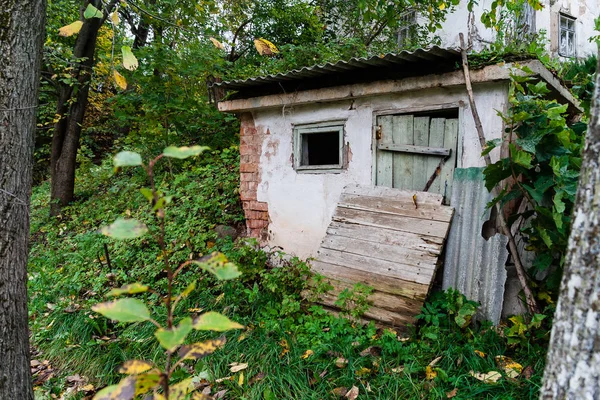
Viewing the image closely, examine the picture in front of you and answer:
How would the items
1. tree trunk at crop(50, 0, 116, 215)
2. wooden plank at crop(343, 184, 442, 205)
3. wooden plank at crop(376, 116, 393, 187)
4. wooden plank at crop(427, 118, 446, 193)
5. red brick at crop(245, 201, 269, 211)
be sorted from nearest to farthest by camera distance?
wooden plank at crop(343, 184, 442, 205) < wooden plank at crop(427, 118, 446, 193) < wooden plank at crop(376, 116, 393, 187) < red brick at crop(245, 201, 269, 211) < tree trunk at crop(50, 0, 116, 215)

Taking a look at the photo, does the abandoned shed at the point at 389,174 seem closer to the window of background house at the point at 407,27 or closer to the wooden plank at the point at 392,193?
the wooden plank at the point at 392,193

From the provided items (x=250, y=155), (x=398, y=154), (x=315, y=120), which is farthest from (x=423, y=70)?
(x=250, y=155)

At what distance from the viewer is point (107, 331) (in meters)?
4.05

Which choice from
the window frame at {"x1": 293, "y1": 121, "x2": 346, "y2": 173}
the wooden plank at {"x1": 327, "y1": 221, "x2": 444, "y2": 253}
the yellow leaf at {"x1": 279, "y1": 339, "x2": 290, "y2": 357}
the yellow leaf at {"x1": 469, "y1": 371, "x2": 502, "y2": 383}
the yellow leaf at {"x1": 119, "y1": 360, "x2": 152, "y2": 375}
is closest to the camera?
the yellow leaf at {"x1": 119, "y1": 360, "x2": 152, "y2": 375}

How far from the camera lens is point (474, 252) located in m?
3.56

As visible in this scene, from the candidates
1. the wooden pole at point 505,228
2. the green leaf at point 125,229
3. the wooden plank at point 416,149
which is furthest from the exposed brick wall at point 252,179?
the green leaf at point 125,229

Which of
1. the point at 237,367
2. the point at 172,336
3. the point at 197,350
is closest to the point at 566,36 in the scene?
the point at 237,367

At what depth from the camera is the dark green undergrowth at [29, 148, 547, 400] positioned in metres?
2.77

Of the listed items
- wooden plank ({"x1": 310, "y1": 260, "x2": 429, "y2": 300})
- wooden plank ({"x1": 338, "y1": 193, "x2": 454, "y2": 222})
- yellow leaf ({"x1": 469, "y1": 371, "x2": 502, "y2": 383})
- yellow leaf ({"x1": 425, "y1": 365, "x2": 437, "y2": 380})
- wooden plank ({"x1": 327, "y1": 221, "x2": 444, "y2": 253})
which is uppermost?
wooden plank ({"x1": 338, "y1": 193, "x2": 454, "y2": 222})

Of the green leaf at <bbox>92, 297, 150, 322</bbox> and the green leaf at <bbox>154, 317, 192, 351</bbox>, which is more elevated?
the green leaf at <bbox>92, 297, 150, 322</bbox>

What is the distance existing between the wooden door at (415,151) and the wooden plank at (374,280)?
3.36 feet

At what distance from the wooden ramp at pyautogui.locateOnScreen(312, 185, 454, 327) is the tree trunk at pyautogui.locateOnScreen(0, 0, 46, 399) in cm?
244

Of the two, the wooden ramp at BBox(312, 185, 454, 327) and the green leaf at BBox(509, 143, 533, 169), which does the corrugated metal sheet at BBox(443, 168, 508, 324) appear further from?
the green leaf at BBox(509, 143, 533, 169)

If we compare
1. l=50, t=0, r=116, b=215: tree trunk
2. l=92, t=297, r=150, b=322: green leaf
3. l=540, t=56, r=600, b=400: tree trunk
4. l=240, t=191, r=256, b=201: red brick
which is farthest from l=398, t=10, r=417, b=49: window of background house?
l=92, t=297, r=150, b=322: green leaf
